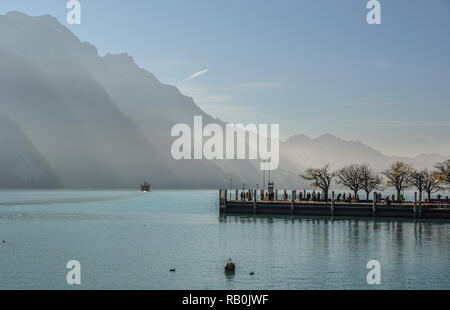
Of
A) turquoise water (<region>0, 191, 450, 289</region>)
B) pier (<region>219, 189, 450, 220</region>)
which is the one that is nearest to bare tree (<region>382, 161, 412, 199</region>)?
pier (<region>219, 189, 450, 220</region>)

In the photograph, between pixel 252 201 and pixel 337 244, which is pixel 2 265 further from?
pixel 252 201

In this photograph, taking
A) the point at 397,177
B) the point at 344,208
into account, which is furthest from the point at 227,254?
the point at 397,177

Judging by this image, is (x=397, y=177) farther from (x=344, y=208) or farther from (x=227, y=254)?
(x=227, y=254)

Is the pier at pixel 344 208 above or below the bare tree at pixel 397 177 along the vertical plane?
below

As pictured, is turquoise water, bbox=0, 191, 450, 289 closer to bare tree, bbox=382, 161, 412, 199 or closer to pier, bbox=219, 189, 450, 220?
pier, bbox=219, 189, 450, 220

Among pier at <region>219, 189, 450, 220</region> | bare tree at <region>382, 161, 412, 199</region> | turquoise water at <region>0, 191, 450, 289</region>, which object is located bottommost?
turquoise water at <region>0, 191, 450, 289</region>

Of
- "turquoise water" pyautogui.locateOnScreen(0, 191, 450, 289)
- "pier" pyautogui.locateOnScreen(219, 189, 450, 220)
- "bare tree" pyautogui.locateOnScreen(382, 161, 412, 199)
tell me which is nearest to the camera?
"turquoise water" pyautogui.locateOnScreen(0, 191, 450, 289)

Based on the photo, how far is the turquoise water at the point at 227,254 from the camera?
41000 millimetres

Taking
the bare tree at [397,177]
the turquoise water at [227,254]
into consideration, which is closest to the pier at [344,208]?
the turquoise water at [227,254]

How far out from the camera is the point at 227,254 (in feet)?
179

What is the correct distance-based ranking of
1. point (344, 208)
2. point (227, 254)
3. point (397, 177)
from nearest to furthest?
point (227, 254) < point (344, 208) < point (397, 177)

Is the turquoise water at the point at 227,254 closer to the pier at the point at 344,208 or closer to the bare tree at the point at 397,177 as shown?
the pier at the point at 344,208

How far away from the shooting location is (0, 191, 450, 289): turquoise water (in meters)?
41.0
